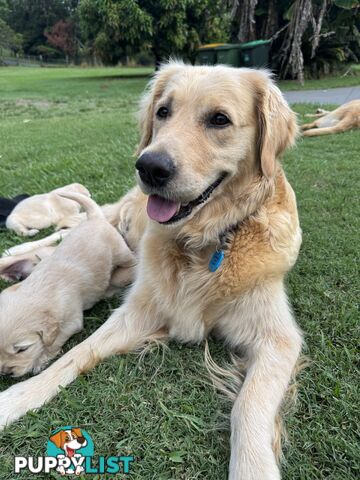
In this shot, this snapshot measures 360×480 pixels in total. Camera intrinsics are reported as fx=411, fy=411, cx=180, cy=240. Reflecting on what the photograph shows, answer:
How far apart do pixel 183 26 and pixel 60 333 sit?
73.1ft

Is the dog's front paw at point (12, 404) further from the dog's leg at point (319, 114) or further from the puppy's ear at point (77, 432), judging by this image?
the dog's leg at point (319, 114)

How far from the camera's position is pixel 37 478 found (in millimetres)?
1640

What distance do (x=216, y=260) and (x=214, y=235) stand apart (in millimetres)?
154

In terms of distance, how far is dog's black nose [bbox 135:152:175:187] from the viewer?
6.54ft

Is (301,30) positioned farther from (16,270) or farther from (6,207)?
(16,270)

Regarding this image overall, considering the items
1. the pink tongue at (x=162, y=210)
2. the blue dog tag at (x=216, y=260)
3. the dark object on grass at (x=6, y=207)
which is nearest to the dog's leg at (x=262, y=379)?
the blue dog tag at (x=216, y=260)

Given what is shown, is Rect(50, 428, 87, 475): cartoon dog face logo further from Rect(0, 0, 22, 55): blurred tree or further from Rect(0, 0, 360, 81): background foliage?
Rect(0, 0, 22, 55): blurred tree

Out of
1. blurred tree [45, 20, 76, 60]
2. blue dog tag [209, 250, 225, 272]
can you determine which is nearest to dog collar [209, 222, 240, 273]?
blue dog tag [209, 250, 225, 272]

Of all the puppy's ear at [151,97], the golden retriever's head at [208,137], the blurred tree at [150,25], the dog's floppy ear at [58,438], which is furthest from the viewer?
the blurred tree at [150,25]

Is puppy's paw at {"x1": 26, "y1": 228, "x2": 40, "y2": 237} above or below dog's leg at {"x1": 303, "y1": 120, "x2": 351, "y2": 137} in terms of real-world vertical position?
below

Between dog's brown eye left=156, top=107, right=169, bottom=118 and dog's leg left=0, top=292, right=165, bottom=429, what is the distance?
1.10 metres

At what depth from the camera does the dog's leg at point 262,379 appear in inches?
65.4

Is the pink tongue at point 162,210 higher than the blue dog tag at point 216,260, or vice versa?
the pink tongue at point 162,210

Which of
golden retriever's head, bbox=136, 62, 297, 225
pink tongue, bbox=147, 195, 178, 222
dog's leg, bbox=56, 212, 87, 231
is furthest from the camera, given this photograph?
dog's leg, bbox=56, 212, 87, 231
